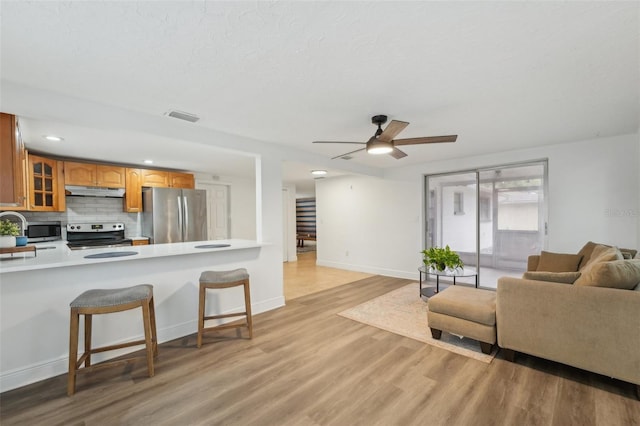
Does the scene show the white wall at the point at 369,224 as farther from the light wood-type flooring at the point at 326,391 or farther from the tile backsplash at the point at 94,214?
the tile backsplash at the point at 94,214

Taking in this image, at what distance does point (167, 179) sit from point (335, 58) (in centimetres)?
460

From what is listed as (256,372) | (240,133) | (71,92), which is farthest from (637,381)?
(71,92)

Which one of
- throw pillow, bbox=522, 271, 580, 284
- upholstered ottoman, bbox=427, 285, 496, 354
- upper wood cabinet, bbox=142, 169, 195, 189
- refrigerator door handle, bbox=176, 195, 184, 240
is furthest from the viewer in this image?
refrigerator door handle, bbox=176, 195, 184, 240

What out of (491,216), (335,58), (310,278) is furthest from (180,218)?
(491,216)

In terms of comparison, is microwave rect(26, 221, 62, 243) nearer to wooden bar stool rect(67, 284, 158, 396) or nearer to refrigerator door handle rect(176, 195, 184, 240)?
refrigerator door handle rect(176, 195, 184, 240)

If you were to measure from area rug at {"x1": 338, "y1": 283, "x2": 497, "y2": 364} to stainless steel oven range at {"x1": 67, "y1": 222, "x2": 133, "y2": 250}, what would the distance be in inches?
152

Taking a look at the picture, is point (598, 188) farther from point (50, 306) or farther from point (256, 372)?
point (50, 306)

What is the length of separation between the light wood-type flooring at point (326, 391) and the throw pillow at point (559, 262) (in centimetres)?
148

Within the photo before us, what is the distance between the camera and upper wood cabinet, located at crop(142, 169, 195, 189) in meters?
5.02

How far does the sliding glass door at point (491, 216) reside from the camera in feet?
14.1

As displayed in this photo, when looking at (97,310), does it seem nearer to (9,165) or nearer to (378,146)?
(9,165)

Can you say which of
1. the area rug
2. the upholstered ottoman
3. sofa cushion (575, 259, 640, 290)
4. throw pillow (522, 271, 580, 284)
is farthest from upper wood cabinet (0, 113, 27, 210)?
sofa cushion (575, 259, 640, 290)

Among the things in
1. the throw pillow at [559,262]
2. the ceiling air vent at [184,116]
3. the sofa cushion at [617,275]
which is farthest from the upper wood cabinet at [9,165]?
the throw pillow at [559,262]

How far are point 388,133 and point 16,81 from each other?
2911 millimetres
